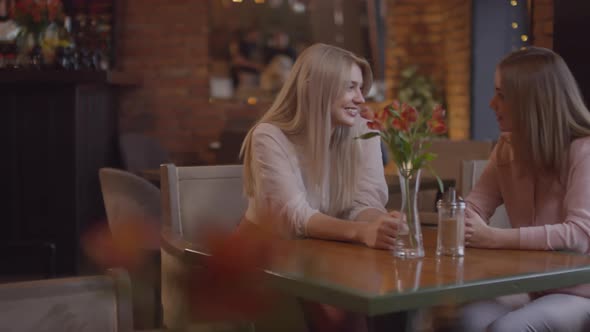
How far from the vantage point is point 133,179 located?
3332 mm

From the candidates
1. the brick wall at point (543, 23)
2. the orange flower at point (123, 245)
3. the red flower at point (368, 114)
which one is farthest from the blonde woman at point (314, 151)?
the orange flower at point (123, 245)

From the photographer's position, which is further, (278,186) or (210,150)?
(210,150)

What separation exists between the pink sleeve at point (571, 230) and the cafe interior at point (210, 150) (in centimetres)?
4

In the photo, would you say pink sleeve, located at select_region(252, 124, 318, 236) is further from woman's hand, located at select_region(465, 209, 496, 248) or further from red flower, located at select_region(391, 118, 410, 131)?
red flower, located at select_region(391, 118, 410, 131)

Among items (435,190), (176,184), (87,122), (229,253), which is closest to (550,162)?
(176,184)

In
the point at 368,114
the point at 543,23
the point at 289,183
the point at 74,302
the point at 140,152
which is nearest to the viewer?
the point at 74,302

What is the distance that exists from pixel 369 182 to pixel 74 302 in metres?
1.50

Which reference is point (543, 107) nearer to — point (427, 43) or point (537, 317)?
point (537, 317)

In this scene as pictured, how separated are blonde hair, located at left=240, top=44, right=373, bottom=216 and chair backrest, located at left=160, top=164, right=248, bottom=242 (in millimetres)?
269

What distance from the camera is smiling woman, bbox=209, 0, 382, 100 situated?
696 centimetres

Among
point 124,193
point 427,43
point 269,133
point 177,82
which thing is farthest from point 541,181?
point 427,43

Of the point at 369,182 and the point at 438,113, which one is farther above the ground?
the point at 438,113

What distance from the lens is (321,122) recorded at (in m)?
2.19

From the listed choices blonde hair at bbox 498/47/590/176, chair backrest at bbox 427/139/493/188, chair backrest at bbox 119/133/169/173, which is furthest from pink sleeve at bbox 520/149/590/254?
chair backrest at bbox 119/133/169/173
